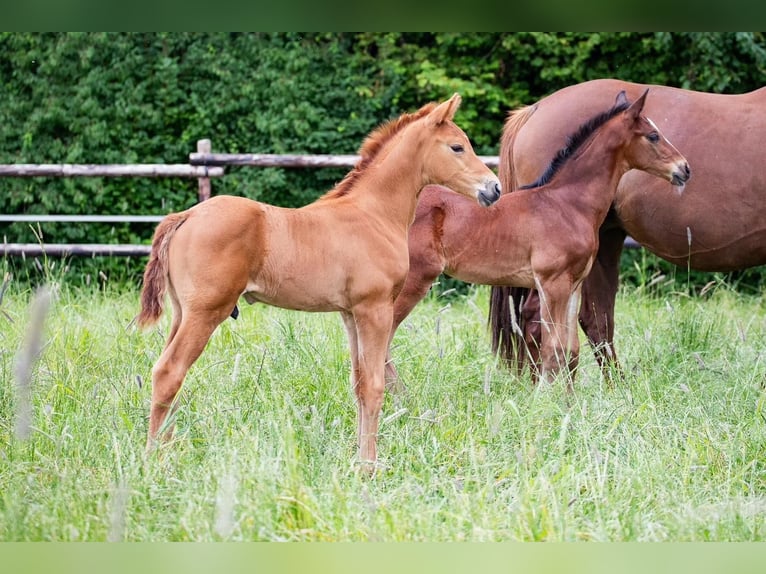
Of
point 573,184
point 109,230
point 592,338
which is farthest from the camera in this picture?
point 109,230

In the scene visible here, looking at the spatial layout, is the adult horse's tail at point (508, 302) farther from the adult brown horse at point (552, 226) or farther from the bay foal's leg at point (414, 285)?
the bay foal's leg at point (414, 285)

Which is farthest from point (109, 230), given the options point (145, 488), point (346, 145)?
point (145, 488)

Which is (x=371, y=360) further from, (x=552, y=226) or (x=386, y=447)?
(x=552, y=226)

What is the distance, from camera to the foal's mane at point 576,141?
17.1 feet

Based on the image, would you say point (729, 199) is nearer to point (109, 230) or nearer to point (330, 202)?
point (330, 202)

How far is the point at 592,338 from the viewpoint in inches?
232

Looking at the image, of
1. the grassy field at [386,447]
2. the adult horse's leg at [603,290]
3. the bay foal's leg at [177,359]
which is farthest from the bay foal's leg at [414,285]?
the bay foal's leg at [177,359]

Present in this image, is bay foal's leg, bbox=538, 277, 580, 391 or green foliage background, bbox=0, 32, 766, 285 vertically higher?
green foliage background, bbox=0, 32, 766, 285

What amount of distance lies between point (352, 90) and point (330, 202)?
728 centimetres

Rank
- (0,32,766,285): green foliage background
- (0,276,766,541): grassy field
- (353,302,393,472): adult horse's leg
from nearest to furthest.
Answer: (0,276,766,541): grassy field < (353,302,393,472): adult horse's leg < (0,32,766,285): green foliage background

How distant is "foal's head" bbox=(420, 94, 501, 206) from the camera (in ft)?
12.5

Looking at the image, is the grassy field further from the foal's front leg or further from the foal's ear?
the foal's ear

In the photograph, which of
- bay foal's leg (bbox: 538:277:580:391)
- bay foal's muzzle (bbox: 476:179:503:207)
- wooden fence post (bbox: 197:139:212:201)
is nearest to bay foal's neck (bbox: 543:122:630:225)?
bay foal's leg (bbox: 538:277:580:391)

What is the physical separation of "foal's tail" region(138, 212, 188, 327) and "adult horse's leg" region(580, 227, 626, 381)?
10.6 feet
